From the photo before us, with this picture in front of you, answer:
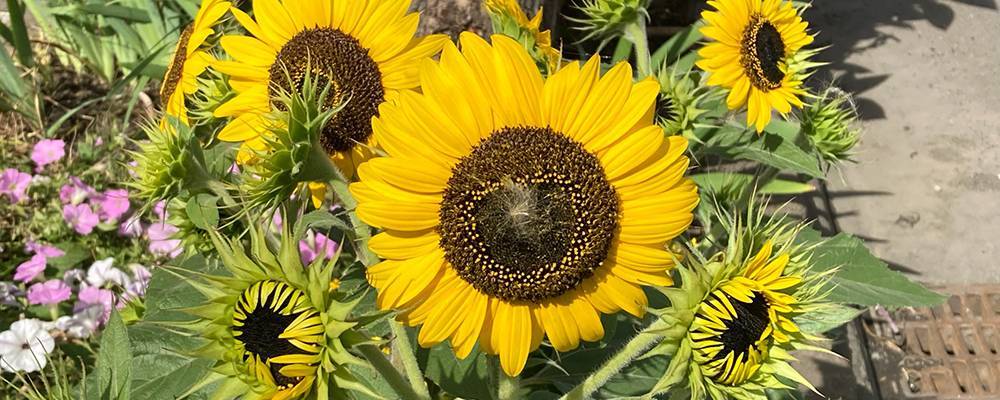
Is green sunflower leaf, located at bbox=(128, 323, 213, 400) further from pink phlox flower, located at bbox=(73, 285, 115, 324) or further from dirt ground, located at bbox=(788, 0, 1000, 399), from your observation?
dirt ground, located at bbox=(788, 0, 1000, 399)

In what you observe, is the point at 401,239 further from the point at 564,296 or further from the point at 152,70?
the point at 152,70

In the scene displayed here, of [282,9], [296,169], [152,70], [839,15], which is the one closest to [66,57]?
[152,70]

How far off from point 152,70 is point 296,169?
7.38 ft

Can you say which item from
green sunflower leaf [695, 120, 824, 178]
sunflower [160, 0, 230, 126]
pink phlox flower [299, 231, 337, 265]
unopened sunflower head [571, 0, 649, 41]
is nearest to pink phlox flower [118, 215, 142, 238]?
pink phlox flower [299, 231, 337, 265]

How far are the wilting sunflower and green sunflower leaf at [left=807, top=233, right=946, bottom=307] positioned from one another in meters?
1.05

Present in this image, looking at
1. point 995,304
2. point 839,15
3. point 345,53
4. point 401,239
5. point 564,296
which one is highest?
point 345,53

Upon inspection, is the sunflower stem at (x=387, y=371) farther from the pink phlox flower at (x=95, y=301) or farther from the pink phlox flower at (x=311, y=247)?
the pink phlox flower at (x=95, y=301)

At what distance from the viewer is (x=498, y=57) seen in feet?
3.05

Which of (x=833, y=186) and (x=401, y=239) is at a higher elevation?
(x=401, y=239)

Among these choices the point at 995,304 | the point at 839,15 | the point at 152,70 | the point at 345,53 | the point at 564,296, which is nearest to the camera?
the point at 564,296

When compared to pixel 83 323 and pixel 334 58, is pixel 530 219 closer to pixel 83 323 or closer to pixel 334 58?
pixel 334 58

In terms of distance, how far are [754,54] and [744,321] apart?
884mm

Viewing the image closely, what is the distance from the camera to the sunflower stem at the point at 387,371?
93 cm

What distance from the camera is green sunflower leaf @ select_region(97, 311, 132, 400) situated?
1020 millimetres
